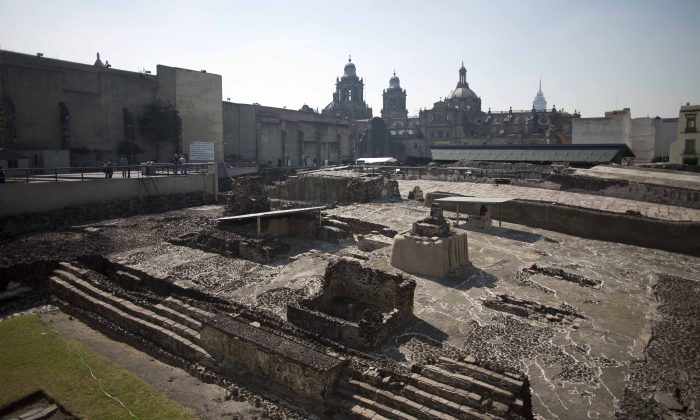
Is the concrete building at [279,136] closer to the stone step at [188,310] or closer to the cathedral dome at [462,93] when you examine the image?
the cathedral dome at [462,93]

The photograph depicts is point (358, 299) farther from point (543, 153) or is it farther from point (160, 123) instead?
point (543, 153)

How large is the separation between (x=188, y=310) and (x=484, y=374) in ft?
22.9

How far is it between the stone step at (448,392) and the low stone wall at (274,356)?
1.38 m

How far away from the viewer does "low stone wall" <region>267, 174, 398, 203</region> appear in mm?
26219

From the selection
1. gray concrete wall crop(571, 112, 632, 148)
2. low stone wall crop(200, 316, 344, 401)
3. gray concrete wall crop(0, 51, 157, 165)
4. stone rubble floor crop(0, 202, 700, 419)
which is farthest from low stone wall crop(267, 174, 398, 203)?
gray concrete wall crop(571, 112, 632, 148)

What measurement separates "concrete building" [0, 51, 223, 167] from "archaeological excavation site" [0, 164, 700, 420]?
11.8 metres

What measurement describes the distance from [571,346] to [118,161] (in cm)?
3363

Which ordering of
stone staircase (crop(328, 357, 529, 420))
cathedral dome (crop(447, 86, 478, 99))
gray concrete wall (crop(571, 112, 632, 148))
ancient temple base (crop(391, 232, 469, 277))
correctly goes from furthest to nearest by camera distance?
cathedral dome (crop(447, 86, 478, 99)) < gray concrete wall (crop(571, 112, 632, 148)) < ancient temple base (crop(391, 232, 469, 277)) < stone staircase (crop(328, 357, 529, 420))

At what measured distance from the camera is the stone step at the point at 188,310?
34.8ft

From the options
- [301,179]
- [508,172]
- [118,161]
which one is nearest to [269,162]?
[118,161]

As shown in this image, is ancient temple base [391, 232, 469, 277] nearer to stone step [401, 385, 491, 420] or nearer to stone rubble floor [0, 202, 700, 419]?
stone rubble floor [0, 202, 700, 419]

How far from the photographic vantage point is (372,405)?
7602mm

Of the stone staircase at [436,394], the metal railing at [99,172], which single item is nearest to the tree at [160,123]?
the metal railing at [99,172]

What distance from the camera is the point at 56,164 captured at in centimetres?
2819
